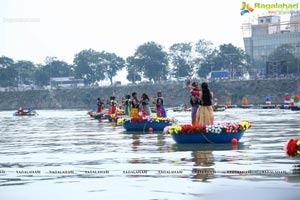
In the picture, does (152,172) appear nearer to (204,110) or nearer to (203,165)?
(203,165)

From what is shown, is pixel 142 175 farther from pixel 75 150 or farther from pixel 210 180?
pixel 75 150

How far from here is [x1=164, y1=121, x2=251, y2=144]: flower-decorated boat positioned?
26.5m

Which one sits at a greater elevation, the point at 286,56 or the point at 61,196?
the point at 286,56

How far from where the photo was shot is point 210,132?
87.0 ft

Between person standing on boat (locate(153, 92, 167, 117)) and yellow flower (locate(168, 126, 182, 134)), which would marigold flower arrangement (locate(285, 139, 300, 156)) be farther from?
person standing on boat (locate(153, 92, 167, 117))

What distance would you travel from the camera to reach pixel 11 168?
20.1 m

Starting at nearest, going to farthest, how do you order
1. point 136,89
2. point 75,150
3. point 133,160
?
point 133,160 < point 75,150 < point 136,89

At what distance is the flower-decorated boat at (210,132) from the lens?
26.5 meters

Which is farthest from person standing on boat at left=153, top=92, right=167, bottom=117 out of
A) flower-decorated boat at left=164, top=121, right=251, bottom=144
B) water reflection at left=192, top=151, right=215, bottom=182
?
water reflection at left=192, top=151, right=215, bottom=182

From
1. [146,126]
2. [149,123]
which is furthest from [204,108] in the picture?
[146,126]

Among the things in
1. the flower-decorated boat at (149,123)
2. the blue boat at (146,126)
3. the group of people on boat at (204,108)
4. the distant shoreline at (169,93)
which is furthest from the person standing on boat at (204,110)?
the distant shoreline at (169,93)

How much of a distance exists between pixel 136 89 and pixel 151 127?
14480cm

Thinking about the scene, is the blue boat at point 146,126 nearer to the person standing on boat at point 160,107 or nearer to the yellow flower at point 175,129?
the person standing on boat at point 160,107

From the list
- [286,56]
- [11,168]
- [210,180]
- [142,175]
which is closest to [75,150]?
[11,168]
